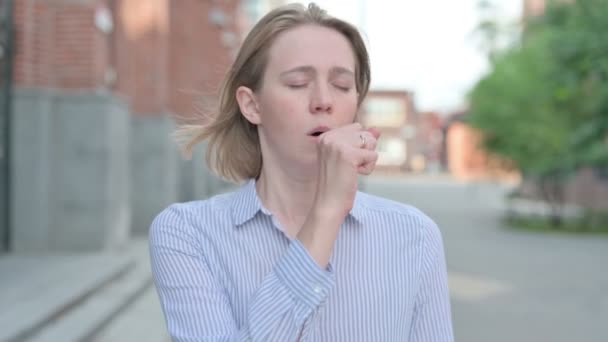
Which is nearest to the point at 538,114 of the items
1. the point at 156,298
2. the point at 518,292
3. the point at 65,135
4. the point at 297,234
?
the point at 518,292

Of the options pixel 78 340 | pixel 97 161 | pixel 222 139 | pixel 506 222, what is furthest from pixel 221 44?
pixel 222 139

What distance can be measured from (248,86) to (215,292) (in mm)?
464

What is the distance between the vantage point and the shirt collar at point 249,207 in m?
1.69

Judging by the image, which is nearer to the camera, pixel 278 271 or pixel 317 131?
pixel 278 271

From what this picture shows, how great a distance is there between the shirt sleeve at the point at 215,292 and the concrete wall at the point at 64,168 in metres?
8.84

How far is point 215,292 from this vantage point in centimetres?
161

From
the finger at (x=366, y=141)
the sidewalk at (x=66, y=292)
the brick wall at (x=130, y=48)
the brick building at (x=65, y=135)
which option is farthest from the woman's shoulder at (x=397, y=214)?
the brick building at (x=65, y=135)

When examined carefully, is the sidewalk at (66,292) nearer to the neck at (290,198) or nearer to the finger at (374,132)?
the neck at (290,198)

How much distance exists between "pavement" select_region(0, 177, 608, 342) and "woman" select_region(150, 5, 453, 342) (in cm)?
423

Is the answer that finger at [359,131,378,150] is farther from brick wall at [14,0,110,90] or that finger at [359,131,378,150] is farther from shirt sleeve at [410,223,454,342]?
brick wall at [14,0,110,90]

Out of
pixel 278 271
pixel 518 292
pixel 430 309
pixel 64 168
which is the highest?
pixel 278 271

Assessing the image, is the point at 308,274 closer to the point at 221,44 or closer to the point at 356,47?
the point at 356,47

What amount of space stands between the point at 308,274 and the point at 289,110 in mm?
364

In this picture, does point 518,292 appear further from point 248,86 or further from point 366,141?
point 366,141
